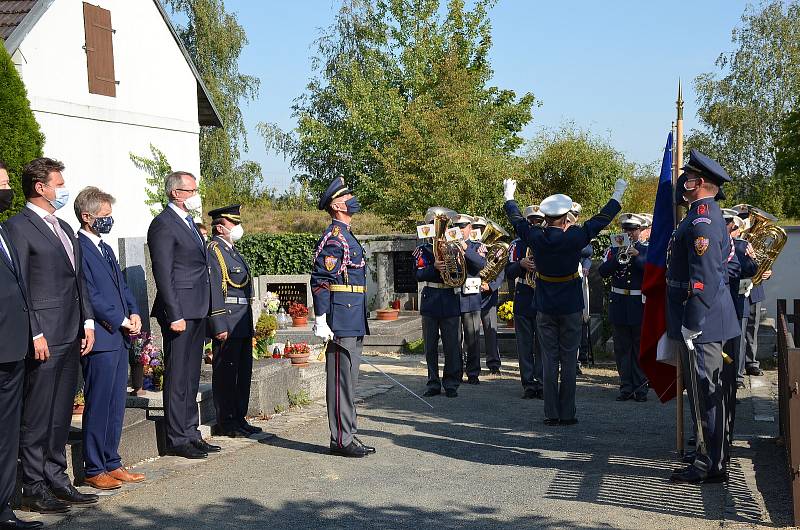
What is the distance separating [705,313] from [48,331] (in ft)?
14.7

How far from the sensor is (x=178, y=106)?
21.0 metres

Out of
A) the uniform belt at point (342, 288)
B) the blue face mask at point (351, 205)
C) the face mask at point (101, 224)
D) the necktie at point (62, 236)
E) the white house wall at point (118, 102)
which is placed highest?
the white house wall at point (118, 102)

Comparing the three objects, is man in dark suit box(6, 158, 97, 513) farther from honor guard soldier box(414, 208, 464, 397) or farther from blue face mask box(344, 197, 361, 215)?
honor guard soldier box(414, 208, 464, 397)

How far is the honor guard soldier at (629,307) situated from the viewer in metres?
10.8

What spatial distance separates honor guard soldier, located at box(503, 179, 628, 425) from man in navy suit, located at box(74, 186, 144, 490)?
391 cm

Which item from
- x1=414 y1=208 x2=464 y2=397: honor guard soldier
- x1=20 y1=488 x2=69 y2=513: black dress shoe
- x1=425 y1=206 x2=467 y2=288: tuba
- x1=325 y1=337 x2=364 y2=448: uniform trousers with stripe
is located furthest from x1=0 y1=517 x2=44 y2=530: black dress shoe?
x1=425 y1=206 x2=467 y2=288: tuba

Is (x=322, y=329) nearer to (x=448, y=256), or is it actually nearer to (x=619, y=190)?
(x=619, y=190)

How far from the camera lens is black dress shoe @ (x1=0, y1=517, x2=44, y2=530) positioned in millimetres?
5684

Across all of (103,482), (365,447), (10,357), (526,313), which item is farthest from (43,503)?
(526,313)

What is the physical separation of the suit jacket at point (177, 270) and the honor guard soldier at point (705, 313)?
385 cm

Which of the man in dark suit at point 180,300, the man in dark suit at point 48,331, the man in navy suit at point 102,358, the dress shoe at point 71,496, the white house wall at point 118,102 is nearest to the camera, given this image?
the man in dark suit at point 48,331

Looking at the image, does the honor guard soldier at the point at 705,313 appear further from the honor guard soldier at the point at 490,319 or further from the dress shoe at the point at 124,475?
the honor guard soldier at the point at 490,319

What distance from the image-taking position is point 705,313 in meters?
6.62

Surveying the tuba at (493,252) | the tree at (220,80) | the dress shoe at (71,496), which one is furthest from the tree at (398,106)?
the dress shoe at (71,496)
